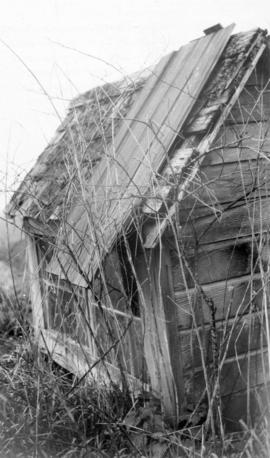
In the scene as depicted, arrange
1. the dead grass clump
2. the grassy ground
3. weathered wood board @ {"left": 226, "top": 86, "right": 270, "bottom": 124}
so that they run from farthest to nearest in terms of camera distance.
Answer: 1. weathered wood board @ {"left": 226, "top": 86, "right": 270, "bottom": 124}
2. the dead grass clump
3. the grassy ground

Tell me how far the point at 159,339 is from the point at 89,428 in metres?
0.85

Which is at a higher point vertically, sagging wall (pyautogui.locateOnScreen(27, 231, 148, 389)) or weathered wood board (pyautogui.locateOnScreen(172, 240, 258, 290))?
weathered wood board (pyautogui.locateOnScreen(172, 240, 258, 290))

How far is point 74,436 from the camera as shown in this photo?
412 cm

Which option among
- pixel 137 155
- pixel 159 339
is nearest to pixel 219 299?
pixel 159 339

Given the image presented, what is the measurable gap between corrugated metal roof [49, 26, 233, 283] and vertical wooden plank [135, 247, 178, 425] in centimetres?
44

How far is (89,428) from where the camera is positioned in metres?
4.17

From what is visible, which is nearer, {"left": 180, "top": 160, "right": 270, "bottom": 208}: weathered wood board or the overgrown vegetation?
the overgrown vegetation

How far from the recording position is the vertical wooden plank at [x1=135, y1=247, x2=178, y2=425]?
409cm

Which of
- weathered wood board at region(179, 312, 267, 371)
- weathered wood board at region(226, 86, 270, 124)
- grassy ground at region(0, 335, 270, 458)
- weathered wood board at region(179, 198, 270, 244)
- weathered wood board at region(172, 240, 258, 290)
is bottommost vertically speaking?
grassy ground at region(0, 335, 270, 458)

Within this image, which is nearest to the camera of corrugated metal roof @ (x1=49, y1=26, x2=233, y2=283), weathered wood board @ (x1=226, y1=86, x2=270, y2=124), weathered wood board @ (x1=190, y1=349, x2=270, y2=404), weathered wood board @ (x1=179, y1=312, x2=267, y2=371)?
corrugated metal roof @ (x1=49, y1=26, x2=233, y2=283)

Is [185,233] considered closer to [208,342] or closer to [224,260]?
[224,260]

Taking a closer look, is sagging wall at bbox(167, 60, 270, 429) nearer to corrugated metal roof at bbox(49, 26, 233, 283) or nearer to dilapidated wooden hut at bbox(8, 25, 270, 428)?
dilapidated wooden hut at bbox(8, 25, 270, 428)

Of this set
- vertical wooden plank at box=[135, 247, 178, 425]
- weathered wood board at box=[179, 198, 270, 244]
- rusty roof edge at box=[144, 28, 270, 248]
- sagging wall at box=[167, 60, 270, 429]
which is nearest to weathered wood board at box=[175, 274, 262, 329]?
sagging wall at box=[167, 60, 270, 429]

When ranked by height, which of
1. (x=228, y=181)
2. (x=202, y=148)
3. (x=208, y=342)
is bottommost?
(x=208, y=342)
